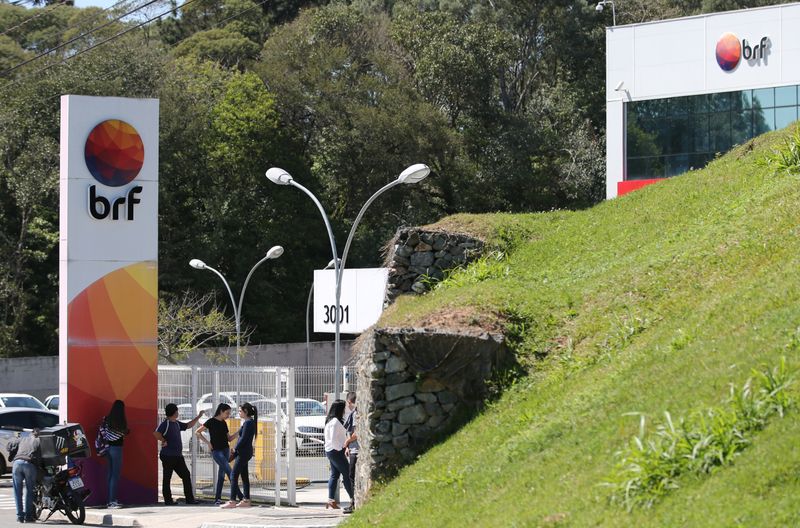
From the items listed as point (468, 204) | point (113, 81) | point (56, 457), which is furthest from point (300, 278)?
point (56, 457)

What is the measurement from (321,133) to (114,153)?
35.2m

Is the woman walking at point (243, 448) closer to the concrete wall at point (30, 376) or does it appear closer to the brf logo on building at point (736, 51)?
the brf logo on building at point (736, 51)

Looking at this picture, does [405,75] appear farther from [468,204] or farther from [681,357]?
[681,357]

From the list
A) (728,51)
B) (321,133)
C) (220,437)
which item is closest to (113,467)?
(220,437)

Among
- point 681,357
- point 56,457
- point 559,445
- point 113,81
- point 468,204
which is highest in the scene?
point 113,81

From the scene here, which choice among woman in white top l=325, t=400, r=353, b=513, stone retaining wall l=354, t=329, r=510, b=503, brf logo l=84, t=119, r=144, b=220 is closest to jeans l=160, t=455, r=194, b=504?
woman in white top l=325, t=400, r=353, b=513

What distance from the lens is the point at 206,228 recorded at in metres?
53.1

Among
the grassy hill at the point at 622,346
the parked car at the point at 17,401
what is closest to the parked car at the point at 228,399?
the grassy hill at the point at 622,346

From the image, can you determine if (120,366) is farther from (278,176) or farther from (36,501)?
(278,176)

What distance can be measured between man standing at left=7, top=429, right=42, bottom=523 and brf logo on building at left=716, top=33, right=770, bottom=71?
28.5 m

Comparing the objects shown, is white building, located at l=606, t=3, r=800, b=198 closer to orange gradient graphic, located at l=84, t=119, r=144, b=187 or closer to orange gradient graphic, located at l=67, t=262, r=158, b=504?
orange gradient graphic, located at l=84, t=119, r=144, b=187

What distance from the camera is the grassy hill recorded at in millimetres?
8359

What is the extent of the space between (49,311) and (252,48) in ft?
65.5

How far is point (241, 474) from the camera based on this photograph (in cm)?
1878
